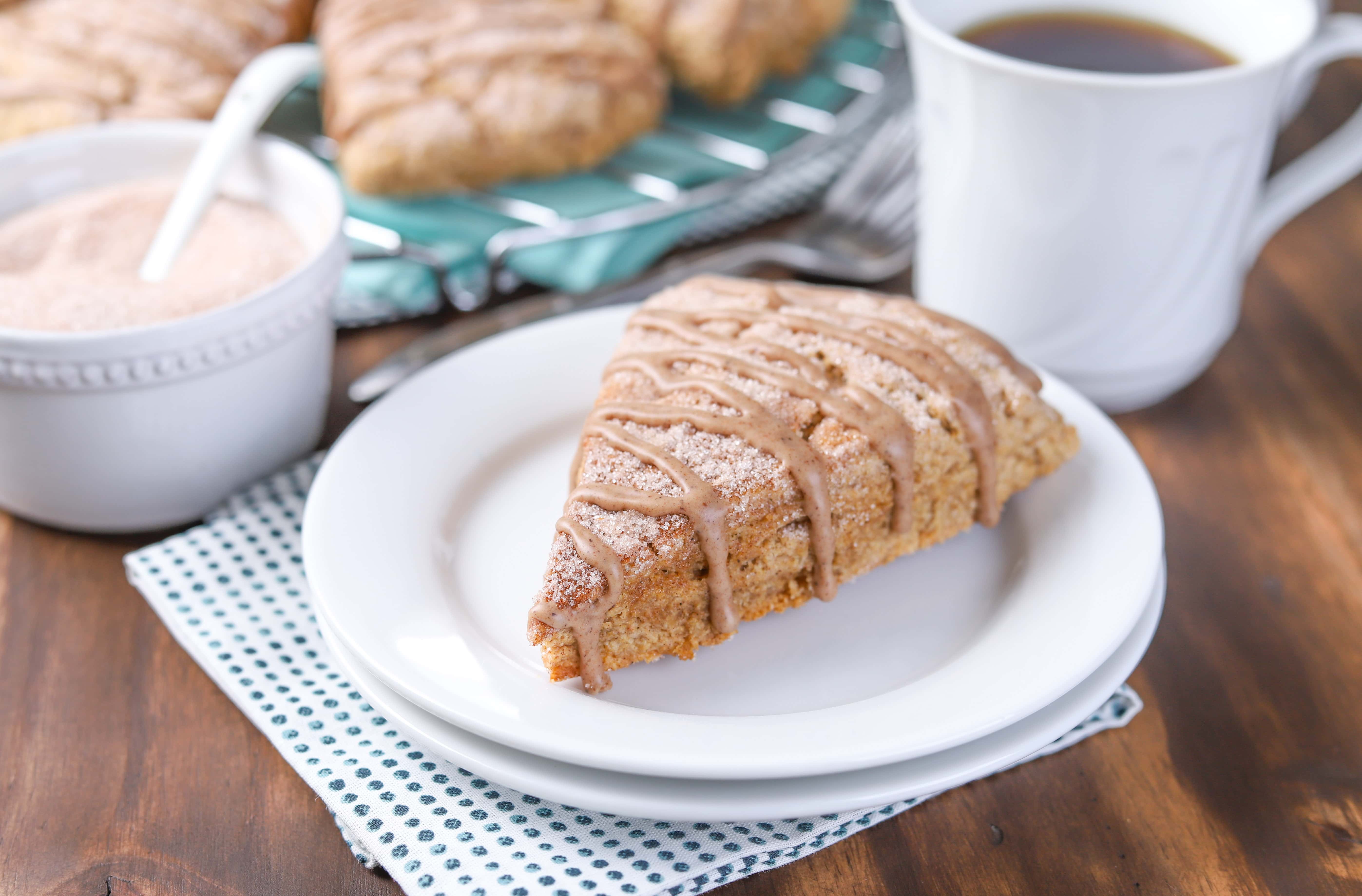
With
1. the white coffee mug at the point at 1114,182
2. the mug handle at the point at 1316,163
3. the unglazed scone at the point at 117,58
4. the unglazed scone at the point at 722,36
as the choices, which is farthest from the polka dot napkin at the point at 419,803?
the unglazed scone at the point at 722,36

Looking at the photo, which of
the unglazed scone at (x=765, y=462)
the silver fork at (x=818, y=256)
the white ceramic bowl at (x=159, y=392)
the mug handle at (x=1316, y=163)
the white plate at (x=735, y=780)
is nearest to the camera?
the white plate at (x=735, y=780)

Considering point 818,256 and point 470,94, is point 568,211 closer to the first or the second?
point 470,94

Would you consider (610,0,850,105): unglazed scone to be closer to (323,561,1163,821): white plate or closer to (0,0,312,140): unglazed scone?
(0,0,312,140): unglazed scone

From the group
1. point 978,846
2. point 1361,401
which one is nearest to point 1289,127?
point 1361,401

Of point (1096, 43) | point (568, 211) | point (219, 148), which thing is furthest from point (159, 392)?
point (1096, 43)

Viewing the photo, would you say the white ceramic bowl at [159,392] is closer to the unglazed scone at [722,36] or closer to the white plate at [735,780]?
the white plate at [735,780]

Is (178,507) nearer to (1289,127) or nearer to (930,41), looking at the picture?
(930,41)

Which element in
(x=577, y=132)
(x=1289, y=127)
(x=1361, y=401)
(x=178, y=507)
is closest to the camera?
(x=178, y=507)
